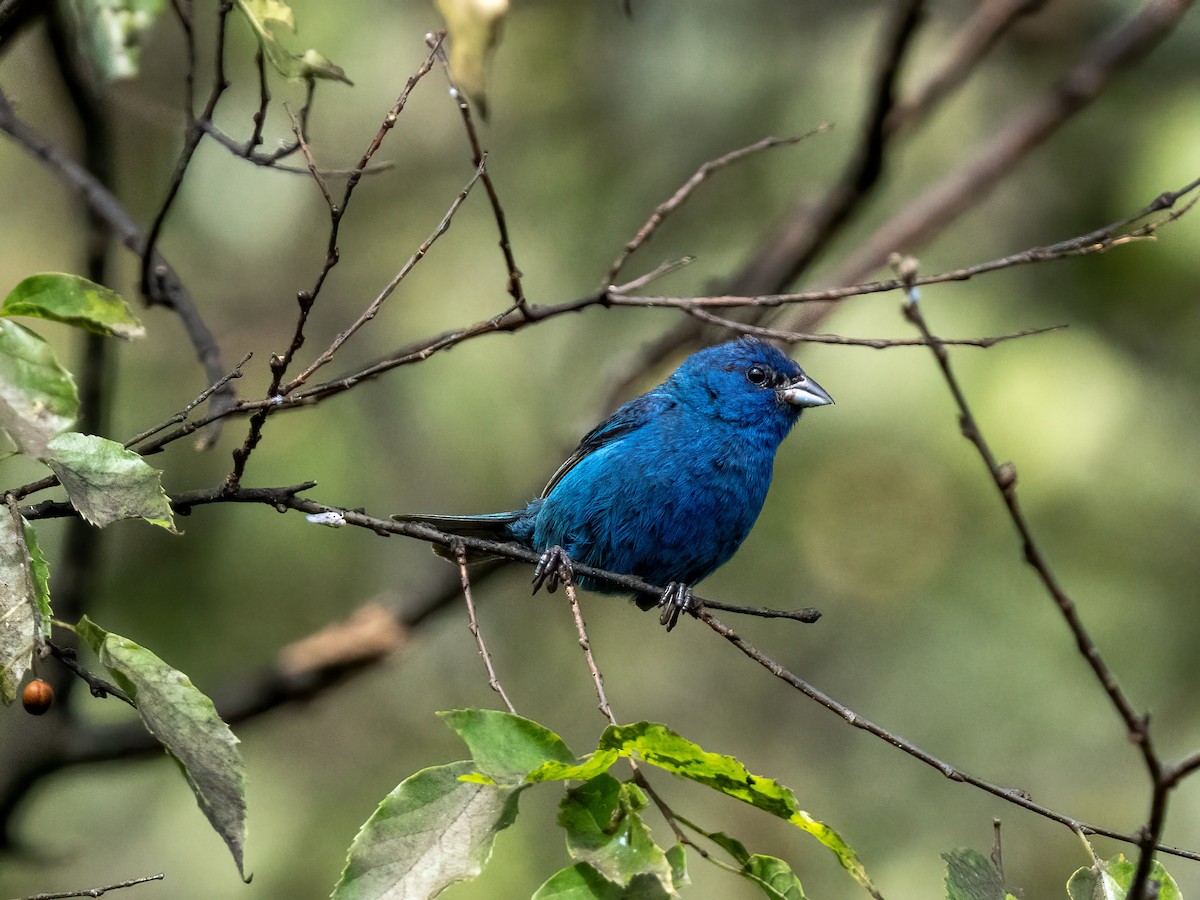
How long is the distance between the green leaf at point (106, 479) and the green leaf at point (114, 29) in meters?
0.84

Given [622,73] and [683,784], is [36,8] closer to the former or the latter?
[622,73]

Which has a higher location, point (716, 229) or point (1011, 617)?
point (716, 229)

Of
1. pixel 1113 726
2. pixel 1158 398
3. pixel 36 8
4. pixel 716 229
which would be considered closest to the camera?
pixel 36 8

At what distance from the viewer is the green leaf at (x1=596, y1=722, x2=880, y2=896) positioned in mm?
1909

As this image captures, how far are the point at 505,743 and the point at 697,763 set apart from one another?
0.30 m

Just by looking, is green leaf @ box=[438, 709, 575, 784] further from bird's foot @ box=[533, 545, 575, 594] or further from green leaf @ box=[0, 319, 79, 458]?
bird's foot @ box=[533, 545, 575, 594]

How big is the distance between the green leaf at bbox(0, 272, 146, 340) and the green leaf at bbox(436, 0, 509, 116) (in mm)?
765

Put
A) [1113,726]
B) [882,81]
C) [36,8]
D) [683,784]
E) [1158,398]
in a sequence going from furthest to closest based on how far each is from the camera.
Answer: [683,784]
[1113,726]
[1158,398]
[882,81]
[36,8]

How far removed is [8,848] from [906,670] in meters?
4.15

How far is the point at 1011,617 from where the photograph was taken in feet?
19.4

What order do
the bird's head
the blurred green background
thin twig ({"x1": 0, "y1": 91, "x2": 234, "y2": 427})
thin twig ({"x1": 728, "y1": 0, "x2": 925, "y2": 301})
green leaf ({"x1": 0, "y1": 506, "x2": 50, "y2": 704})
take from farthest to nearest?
1. the blurred green background
2. the bird's head
3. thin twig ({"x1": 728, "y1": 0, "x2": 925, "y2": 301})
4. thin twig ({"x1": 0, "y1": 91, "x2": 234, "y2": 427})
5. green leaf ({"x1": 0, "y1": 506, "x2": 50, "y2": 704})

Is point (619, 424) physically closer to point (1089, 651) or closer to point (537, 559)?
point (537, 559)

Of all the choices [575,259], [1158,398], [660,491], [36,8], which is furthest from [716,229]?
[36,8]

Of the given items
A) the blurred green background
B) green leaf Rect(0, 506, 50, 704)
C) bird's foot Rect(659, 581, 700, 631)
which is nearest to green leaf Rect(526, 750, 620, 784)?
green leaf Rect(0, 506, 50, 704)
